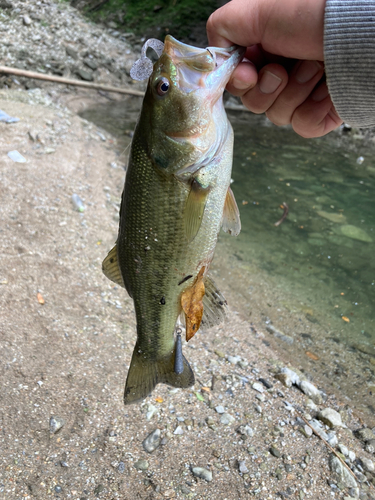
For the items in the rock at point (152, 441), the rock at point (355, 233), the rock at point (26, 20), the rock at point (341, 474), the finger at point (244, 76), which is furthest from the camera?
the rock at point (26, 20)

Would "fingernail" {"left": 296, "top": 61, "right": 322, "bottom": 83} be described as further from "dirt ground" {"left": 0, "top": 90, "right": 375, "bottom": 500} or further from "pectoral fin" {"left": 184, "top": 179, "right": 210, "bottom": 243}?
"dirt ground" {"left": 0, "top": 90, "right": 375, "bottom": 500}

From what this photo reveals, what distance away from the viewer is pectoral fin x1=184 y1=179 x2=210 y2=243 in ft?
6.07

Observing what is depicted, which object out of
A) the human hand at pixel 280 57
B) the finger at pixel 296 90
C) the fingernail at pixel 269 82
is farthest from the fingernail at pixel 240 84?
the finger at pixel 296 90

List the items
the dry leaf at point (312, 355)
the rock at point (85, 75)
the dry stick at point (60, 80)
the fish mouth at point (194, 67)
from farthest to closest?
the rock at point (85, 75)
the dry stick at point (60, 80)
the dry leaf at point (312, 355)
the fish mouth at point (194, 67)

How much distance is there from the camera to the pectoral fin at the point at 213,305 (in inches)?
86.7

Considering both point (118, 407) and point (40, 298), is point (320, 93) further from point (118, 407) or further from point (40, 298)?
point (40, 298)

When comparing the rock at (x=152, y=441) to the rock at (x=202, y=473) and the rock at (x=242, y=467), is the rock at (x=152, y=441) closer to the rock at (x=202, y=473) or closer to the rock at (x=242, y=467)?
the rock at (x=202, y=473)

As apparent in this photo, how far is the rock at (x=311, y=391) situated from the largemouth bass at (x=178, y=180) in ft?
7.71

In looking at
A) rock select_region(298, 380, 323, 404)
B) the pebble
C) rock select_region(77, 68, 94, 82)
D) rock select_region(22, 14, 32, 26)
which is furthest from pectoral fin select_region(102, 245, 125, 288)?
rock select_region(22, 14, 32, 26)

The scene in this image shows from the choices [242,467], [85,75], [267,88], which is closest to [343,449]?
[242,467]

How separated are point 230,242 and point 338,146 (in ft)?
22.4

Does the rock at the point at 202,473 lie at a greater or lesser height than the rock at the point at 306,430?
greater

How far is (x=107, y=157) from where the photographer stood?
8164mm

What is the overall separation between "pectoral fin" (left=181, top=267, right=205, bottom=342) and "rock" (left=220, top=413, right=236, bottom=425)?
1.47 metres
